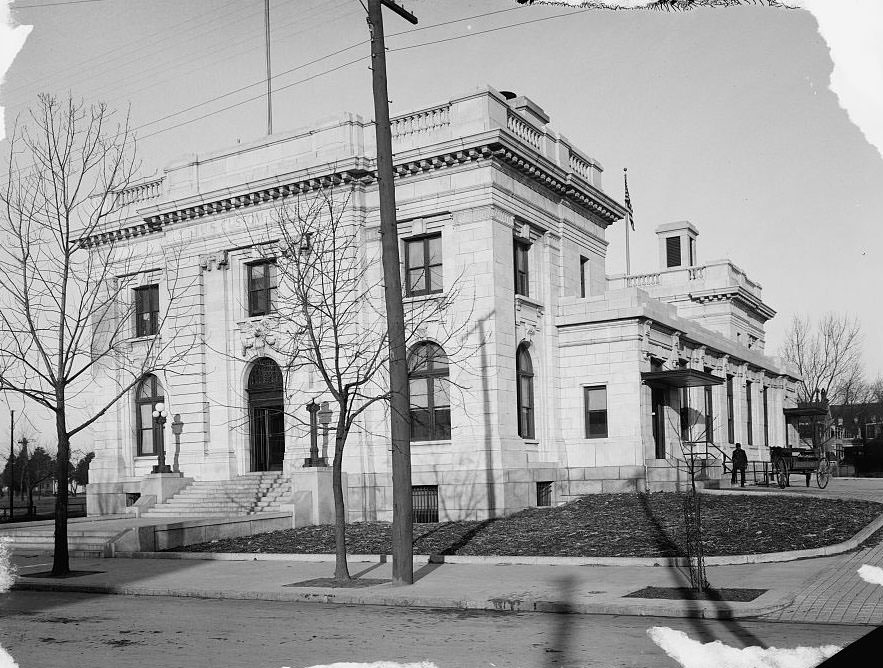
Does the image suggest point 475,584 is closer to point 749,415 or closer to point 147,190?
point 147,190

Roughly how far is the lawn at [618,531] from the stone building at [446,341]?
80.1 inches

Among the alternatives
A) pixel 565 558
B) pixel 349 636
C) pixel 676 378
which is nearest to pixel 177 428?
pixel 676 378

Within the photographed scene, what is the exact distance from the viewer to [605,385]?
29.9 m

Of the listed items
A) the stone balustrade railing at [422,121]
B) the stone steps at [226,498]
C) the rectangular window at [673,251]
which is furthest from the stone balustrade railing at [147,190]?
the rectangular window at [673,251]

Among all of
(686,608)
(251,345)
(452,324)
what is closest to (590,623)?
(686,608)

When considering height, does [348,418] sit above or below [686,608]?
above

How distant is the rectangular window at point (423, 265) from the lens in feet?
92.6

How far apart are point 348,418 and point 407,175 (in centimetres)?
1395

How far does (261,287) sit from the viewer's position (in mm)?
31359

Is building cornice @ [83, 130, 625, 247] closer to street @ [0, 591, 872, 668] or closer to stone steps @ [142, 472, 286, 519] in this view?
stone steps @ [142, 472, 286, 519]

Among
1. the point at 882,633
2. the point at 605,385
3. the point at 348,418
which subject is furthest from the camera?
the point at 605,385

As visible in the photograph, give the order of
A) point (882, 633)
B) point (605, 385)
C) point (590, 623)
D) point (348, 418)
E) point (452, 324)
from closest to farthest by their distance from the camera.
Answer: point (882, 633) < point (590, 623) < point (348, 418) < point (452, 324) < point (605, 385)

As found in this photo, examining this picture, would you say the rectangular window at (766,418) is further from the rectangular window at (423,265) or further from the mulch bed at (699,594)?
the mulch bed at (699,594)

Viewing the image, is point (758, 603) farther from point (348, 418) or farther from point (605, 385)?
point (605, 385)
